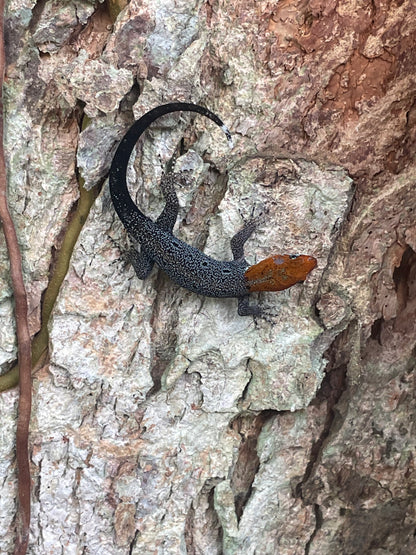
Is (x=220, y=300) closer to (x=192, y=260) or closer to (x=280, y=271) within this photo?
(x=192, y=260)

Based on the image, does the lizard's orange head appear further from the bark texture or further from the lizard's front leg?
the lizard's front leg

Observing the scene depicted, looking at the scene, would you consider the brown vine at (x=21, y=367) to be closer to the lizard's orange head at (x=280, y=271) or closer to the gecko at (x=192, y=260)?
the gecko at (x=192, y=260)

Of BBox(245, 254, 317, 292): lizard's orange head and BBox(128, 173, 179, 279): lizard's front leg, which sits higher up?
BBox(128, 173, 179, 279): lizard's front leg

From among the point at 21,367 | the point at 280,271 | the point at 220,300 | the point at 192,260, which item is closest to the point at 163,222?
the point at 192,260

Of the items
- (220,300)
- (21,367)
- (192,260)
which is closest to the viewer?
(21,367)

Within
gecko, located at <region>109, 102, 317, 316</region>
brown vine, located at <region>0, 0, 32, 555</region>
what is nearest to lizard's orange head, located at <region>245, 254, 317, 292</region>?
gecko, located at <region>109, 102, 317, 316</region>

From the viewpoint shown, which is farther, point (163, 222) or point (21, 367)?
point (163, 222)

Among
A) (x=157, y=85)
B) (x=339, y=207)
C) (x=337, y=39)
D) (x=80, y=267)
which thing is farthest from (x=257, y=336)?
(x=337, y=39)
